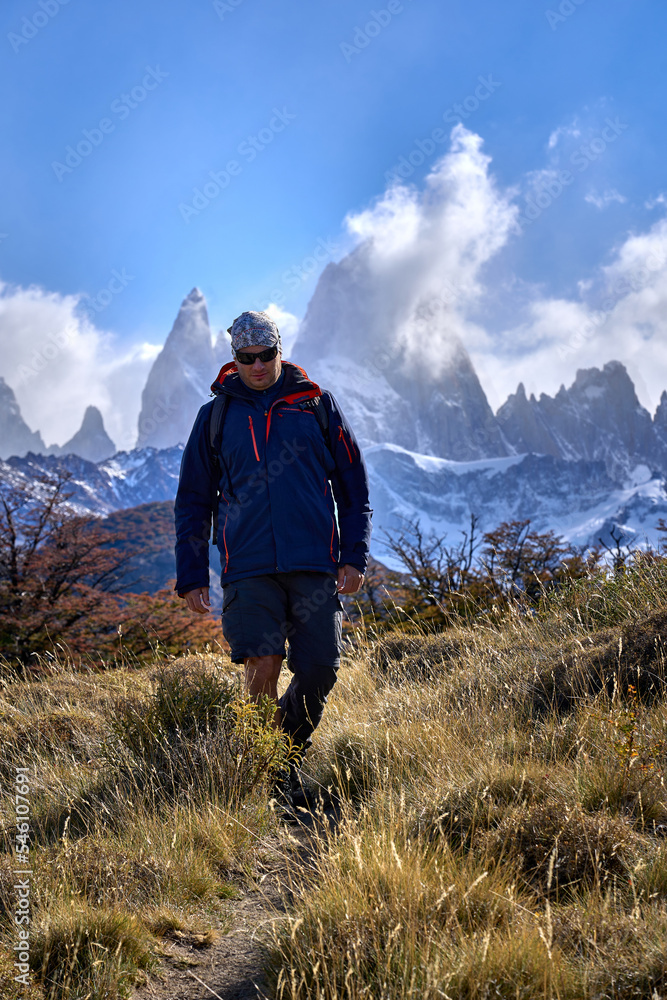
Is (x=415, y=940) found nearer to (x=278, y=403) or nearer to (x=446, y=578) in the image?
(x=278, y=403)

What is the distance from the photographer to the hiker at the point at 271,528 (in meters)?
3.16

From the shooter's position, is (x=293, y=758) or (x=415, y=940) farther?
(x=293, y=758)

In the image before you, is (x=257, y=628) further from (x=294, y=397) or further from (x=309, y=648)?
(x=294, y=397)

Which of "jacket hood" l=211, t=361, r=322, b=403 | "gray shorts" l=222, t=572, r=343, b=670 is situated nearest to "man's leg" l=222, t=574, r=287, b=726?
"gray shorts" l=222, t=572, r=343, b=670

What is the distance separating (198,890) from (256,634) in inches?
47.8

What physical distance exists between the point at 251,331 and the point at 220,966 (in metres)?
2.72

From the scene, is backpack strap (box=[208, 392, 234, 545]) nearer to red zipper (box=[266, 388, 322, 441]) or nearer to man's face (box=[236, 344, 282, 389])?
man's face (box=[236, 344, 282, 389])

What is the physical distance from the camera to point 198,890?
2.09m

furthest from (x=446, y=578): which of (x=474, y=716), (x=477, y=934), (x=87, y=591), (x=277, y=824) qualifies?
(x=477, y=934)

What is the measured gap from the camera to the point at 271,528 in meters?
3.18

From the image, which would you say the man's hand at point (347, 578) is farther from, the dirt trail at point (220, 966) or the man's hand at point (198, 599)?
the dirt trail at point (220, 966)

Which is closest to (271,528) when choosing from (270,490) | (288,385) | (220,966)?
(270,490)

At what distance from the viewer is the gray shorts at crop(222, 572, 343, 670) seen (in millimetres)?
3127

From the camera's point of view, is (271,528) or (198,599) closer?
(271,528)
